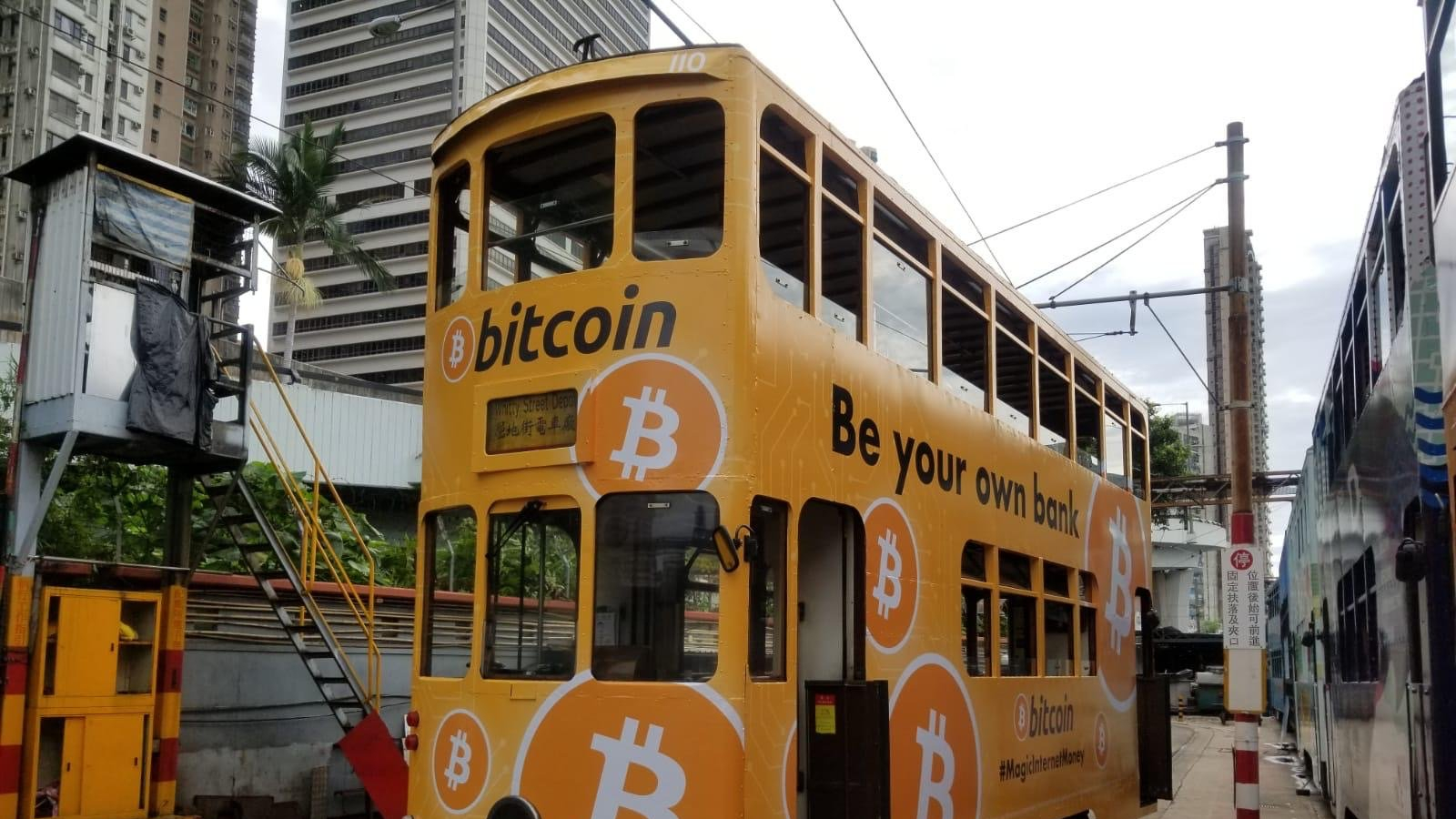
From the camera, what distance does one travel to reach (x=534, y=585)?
6.57m

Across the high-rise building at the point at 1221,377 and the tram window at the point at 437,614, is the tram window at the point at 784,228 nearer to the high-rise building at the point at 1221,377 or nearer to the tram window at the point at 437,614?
the tram window at the point at 437,614

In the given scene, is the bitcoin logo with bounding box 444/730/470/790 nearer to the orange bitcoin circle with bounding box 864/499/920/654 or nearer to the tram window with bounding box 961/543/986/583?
the orange bitcoin circle with bounding box 864/499/920/654

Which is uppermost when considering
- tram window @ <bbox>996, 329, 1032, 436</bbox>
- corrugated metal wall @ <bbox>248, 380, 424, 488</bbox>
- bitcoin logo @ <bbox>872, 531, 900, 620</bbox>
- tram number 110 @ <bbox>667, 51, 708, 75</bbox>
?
corrugated metal wall @ <bbox>248, 380, 424, 488</bbox>

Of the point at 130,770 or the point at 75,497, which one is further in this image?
the point at 75,497

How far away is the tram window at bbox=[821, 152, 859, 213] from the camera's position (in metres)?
7.11

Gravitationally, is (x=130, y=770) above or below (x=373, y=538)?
below

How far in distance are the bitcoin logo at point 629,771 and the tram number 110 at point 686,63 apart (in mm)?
3141

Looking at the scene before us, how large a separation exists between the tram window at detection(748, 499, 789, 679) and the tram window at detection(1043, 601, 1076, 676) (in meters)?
4.11

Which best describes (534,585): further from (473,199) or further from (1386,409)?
(1386,409)

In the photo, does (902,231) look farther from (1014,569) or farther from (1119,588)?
(1119,588)

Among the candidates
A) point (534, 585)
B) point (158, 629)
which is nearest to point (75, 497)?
point (158, 629)

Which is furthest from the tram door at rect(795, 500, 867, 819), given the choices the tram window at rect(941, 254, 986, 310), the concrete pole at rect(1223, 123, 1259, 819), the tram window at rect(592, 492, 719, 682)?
the concrete pole at rect(1223, 123, 1259, 819)

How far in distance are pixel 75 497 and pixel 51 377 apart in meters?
4.51

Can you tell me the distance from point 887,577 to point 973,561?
58.5 inches
